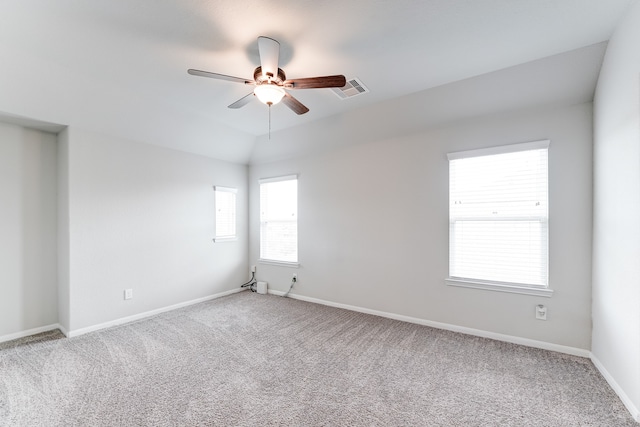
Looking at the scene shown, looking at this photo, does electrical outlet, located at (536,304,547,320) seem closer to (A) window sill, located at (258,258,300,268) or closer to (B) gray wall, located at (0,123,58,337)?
(A) window sill, located at (258,258,300,268)

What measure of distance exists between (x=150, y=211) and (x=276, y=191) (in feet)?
6.44

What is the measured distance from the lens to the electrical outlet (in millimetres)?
2795

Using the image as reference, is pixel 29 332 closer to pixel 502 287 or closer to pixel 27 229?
pixel 27 229

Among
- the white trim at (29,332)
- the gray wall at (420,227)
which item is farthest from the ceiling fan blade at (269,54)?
the white trim at (29,332)

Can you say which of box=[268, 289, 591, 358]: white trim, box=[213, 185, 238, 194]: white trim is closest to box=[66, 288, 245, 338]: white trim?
box=[213, 185, 238, 194]: white trim

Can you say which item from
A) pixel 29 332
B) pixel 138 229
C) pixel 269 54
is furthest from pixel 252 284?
pixel 269 54

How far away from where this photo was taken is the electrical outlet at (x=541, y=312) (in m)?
2.79

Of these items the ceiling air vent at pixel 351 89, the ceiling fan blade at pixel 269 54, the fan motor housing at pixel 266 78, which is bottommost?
the fan motor housing at pixel 266 78

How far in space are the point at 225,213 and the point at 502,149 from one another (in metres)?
4.19

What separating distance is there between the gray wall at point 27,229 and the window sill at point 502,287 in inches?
192

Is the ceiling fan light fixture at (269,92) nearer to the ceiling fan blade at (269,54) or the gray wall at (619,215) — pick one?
the ceiling fan blade at (269,54)

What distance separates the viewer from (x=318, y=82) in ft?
7.22

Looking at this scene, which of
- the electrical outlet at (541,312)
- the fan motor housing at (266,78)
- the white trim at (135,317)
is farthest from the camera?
the white trim at (135,317)

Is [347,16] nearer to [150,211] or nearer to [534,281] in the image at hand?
[534,281]
